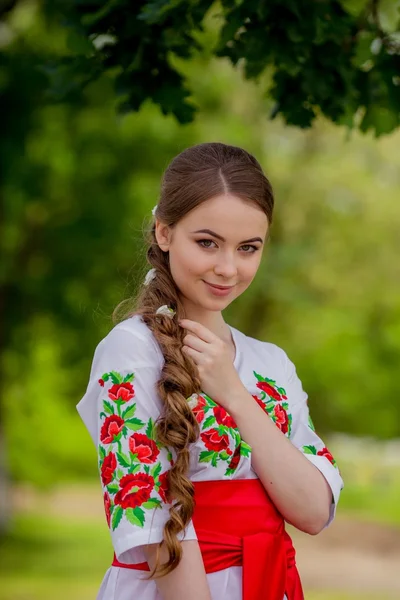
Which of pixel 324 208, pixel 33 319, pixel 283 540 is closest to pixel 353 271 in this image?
pixel 324 208

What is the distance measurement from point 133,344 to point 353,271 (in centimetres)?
1599

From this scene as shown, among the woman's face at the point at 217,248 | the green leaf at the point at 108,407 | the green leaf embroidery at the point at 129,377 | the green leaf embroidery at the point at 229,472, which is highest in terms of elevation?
the woman's face at the point at 217,248

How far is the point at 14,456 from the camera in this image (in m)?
19.0

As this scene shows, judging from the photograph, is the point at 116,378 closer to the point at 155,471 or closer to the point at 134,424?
the point at 134,424

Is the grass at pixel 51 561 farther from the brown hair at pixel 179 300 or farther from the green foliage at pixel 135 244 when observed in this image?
the brown hair at pixel 179 300

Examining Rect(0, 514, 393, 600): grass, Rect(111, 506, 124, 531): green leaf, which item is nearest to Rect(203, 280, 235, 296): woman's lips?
Rect(111, 506, 124, 531): green leaf

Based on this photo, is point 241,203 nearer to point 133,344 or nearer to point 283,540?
point 133,344

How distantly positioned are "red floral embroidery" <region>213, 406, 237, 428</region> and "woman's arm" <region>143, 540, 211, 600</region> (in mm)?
284

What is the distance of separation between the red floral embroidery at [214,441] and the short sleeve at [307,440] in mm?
232

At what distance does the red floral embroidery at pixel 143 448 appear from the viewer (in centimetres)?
229

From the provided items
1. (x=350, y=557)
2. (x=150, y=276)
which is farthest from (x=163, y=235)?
(x=350, y=557)

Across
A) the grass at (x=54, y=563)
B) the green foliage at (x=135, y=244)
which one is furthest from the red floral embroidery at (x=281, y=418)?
the grass at (x=54, y=563)

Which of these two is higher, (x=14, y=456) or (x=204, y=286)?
(x=14, y=456)

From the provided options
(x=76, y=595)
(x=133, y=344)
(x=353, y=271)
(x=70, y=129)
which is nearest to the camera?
(x=133, y=344)
